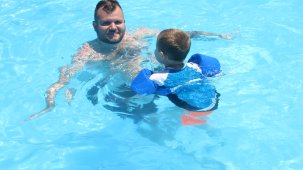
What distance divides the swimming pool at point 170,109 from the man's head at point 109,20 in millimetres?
656

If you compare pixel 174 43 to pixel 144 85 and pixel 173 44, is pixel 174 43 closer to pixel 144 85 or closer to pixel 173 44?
pixel 173 44

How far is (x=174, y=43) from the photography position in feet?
13.1

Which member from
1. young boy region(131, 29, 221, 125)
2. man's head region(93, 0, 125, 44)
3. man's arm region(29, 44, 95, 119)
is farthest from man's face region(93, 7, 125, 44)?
young boy region(131, 29, 221, 125)

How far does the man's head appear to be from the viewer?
16.6 feet

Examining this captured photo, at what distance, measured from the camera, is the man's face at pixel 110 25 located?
5.07m

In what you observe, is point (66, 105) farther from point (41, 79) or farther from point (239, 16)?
point (239, 16)

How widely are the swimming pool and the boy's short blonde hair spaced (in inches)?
37.3

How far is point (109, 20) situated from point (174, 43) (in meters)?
1.33

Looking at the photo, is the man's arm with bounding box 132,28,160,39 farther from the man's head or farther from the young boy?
the young boy

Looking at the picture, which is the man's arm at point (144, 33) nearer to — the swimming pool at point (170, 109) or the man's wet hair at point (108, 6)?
the swimming pool at point (170, 109)

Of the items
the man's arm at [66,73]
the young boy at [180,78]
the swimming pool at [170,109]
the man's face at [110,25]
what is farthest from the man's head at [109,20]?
the young boy at [180,78]

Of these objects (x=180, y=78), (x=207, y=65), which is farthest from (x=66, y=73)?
(x=207, y=65)

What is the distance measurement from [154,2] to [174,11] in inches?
18.3

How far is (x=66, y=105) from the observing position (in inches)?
200
